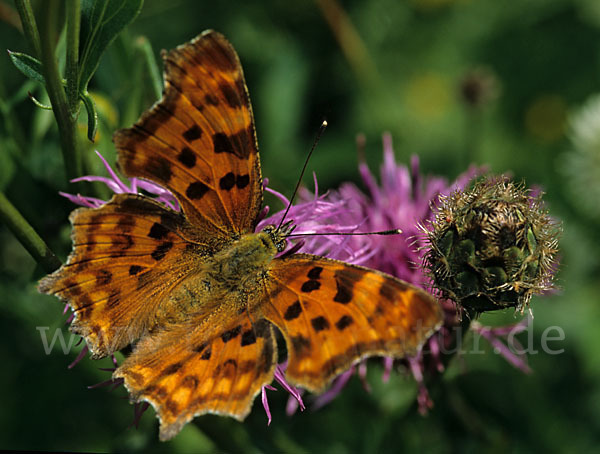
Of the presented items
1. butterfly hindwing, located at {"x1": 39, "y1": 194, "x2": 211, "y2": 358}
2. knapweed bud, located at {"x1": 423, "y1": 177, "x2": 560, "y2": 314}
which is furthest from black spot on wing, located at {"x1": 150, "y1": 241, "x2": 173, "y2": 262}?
knapweed bud, located at {"x1": 423, "y1": 177, "x2": 560, "y2": 314}

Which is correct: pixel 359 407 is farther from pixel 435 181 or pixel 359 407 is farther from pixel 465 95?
pixel 465 95

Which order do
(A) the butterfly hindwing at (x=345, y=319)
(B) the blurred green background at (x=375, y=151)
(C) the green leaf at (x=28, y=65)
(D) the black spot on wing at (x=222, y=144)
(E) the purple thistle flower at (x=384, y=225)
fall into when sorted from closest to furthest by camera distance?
(A) the butterfly hindwing at (x=345, y=319) < (C) the green leaf at (x=28, y=65) < (D) the black spot on wing at (x=222, y=144) < (E) the purple thistle flower at (x=384, y=225) < (B) the blurred green background at (x=375, y=151)

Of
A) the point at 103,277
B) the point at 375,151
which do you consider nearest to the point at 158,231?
the point at 103,277

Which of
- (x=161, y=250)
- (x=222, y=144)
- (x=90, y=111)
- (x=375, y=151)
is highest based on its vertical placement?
(x=90, y=111)

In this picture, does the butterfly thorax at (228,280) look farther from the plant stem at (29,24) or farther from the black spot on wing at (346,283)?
the plant stem at (29,24)

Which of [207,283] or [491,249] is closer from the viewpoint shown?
[491,249]

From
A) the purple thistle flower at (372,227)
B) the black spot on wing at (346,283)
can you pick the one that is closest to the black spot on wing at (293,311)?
the black spot on wing at (346,283)

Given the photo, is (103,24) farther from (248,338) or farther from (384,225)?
(384,225)
